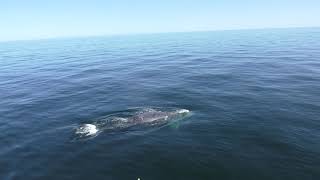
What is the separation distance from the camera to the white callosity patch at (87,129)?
29.9m

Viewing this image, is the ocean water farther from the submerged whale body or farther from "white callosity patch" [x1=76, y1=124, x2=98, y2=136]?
the submerged whale body

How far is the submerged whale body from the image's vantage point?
3080 centimetres

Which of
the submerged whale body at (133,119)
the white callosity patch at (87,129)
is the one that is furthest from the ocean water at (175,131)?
the submerged whale body at (133,119)

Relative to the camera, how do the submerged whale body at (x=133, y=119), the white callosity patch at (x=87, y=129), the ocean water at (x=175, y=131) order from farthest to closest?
1. the submerged whale body at (x=133, y=119)
2. the white callosity patch at (x=87, y=129)
3. the ocean water at (x=175, y=131)

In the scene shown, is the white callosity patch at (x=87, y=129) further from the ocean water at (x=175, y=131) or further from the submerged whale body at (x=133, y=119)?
the ocean water at (x=175, y=131)

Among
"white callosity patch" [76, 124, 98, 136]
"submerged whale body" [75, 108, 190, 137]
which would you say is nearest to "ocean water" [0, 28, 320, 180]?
"white callosity patch" [76, 124, 98, 136]

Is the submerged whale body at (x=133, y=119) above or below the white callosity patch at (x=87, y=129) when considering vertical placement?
above

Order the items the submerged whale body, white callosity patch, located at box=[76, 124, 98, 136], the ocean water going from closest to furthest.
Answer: the ocean water, white callosity patch, located at box=[76, 124, 98, 136], the submerged whale body

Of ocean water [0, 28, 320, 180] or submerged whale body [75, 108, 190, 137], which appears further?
submerged whale body [75, 108, 190, 137]

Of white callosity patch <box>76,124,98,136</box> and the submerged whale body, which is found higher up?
the submerged whale body

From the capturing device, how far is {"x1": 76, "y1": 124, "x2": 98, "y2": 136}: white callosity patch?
29858 millimetres

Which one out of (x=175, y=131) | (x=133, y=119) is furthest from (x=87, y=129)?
(x=175, y=131)

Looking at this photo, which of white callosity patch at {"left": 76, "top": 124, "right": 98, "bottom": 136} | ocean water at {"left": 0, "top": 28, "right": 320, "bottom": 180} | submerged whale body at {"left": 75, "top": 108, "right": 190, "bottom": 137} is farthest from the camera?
submerged whale body at {"left": 75, "top": 108, "right": 190, "bottom": 137}

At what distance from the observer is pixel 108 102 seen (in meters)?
40.5
